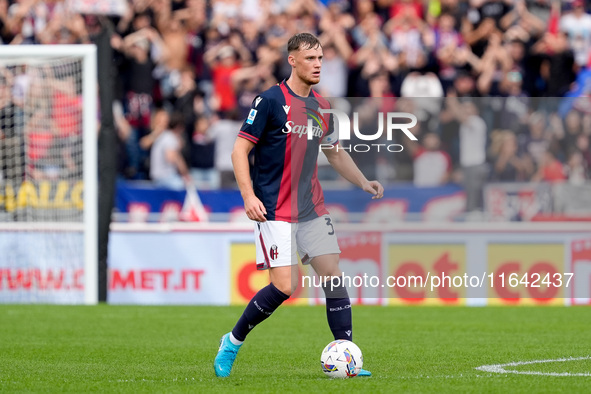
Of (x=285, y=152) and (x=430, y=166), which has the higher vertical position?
(x=285, y=152)

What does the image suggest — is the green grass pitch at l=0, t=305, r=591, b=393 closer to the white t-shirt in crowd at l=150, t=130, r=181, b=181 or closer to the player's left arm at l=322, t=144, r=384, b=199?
the player's left arm at l=322, t=144, r=384, b=199

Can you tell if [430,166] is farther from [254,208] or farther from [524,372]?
[254,208]

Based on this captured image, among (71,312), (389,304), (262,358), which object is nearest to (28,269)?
(71,312)

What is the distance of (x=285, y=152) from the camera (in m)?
7.28

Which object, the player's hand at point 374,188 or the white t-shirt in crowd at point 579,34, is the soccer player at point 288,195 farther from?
the white t-shirt in crowd at point 579,34

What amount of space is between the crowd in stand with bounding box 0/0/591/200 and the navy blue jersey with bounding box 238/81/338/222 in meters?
8.43

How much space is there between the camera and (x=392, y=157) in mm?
13836

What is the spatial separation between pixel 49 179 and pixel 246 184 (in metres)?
8.71

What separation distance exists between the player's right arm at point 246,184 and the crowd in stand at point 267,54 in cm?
866

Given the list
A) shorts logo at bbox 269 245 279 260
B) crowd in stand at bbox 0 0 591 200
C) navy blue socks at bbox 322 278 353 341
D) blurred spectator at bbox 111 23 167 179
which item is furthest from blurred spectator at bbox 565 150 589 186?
shorts logo at bbox 269 245 279 260

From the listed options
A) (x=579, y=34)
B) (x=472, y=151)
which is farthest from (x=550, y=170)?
(x=579, y=34)

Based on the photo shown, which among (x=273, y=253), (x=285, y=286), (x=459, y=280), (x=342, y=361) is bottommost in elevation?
(x=459, y=280)

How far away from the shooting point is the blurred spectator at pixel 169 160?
1688 centimetres

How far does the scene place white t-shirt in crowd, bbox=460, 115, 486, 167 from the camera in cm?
1426
